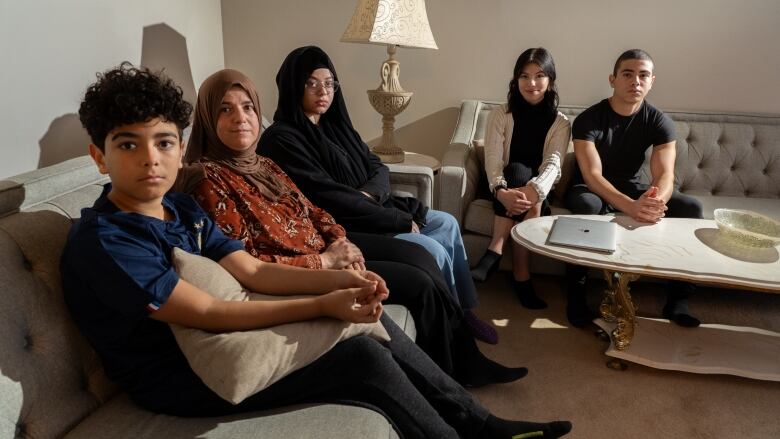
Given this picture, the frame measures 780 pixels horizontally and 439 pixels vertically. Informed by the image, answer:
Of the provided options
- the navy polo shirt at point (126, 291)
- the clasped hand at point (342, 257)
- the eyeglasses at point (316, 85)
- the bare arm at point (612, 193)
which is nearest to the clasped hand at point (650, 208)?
the bare arm at point (612, 193)

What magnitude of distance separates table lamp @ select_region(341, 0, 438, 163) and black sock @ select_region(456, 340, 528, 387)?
1.25 meters

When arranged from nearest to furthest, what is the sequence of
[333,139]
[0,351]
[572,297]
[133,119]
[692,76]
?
1. [0,351]
2. [133,119]
3. [333,139]
4. [572,297]
5. [692,76]

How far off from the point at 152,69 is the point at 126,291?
65.5 inches

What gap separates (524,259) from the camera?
7.94 ft

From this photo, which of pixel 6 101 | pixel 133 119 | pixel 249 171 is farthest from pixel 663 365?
pixel 6 101

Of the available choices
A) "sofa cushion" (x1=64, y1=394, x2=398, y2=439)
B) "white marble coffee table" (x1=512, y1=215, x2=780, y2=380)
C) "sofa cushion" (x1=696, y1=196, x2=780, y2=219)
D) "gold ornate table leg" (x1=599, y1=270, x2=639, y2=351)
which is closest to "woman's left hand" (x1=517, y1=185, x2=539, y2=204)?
"white marble coffee table" (x1=512, y1=215, x2=780, y2=380)

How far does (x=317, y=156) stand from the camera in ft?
6.47

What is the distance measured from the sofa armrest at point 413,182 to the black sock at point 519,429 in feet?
3.91

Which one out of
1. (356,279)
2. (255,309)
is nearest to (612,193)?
(356,279)

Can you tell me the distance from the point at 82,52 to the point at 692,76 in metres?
2.97

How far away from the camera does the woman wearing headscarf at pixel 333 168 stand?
6.21ft

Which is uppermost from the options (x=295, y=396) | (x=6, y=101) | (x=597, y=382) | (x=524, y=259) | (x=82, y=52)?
(x=82, y=52)

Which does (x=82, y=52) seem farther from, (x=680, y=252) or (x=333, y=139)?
(x=680, y=252)

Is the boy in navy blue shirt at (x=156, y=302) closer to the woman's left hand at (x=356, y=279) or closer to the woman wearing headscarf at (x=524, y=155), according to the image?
the woman's left hand at (x=356, y=279)
